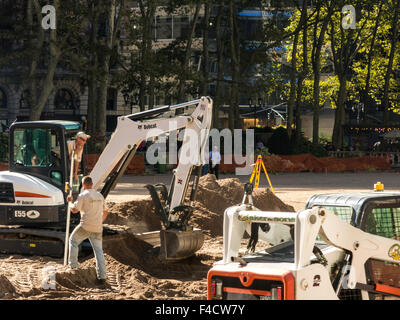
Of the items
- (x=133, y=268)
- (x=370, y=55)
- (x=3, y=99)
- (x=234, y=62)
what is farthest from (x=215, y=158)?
(x=3, y=99)

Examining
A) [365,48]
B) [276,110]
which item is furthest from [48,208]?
[276,110]

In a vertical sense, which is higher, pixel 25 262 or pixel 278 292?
pixel 278 292

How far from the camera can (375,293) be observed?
8867 millimetres

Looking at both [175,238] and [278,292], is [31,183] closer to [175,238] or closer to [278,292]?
[175,238]

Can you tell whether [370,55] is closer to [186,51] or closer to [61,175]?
[186,51]

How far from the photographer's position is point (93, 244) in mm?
12484

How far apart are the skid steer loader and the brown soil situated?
11.6ft

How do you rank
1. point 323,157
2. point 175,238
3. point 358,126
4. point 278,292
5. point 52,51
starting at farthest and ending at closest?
1. point 358,126
2. point 323,157
3. point 52,51
4. point 175,238
5. point 278,292

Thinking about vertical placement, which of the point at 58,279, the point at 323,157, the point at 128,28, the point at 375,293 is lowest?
the point at 323,157

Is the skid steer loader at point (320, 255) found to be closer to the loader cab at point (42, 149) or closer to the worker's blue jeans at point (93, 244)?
the worker's blue jeans at point (93, 244)

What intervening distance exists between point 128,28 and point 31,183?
30.7 m

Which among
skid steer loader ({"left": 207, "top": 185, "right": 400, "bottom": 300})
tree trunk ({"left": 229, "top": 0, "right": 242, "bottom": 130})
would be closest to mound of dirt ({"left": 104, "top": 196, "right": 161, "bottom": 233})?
skid steer loader ({"left": 207, "top": 185, "right": 400, "bottom": 300})

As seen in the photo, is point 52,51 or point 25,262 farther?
point 52,51

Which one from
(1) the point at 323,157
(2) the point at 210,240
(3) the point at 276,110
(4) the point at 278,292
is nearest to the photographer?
(4) the point at 278,292
